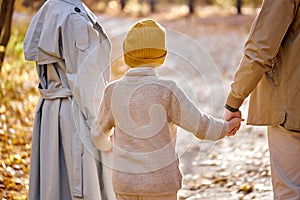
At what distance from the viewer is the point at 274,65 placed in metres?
4.27

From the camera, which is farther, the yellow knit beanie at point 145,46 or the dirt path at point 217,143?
the dirt path at point 217,143

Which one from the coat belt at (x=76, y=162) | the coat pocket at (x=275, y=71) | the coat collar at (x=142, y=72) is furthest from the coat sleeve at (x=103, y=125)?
the coat pocket at (x=275, y=71)

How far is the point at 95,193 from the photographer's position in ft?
15.9

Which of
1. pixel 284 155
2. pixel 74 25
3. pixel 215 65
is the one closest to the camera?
pixel 284 155

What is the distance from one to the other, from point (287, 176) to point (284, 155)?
0.43ft

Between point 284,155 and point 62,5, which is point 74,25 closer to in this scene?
point 62,5

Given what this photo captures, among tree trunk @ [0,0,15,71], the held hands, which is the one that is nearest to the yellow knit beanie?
the held hands

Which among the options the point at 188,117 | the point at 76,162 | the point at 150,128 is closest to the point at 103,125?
the point at 150,128

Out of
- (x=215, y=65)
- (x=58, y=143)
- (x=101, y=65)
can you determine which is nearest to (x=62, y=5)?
(x=101, y=65)

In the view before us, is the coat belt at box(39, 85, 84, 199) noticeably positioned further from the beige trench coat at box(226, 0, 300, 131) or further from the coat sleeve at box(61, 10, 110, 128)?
the beige trench coat at box(226, 0, 300, 131)

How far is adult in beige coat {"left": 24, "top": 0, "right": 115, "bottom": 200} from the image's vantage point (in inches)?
188

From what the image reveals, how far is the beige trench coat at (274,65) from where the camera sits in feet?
13.4

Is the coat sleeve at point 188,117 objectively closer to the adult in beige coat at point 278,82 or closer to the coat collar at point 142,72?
the coat collar at point 142,72

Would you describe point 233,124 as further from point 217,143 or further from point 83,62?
point 217,143
